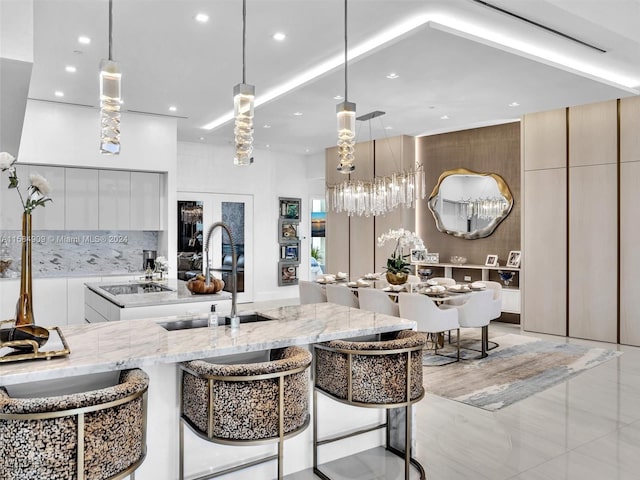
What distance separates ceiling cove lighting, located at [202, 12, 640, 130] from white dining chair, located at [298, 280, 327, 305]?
7.95 feet

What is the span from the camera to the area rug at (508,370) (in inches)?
165

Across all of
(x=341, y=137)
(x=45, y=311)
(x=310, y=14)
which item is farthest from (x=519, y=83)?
(x=45, y=311)

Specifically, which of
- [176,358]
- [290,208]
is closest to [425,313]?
[176,358]

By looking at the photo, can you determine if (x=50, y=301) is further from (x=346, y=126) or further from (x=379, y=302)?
(x=346, y=126)

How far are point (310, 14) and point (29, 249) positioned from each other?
2.62m

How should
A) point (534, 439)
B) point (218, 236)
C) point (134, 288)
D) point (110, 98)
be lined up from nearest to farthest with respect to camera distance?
point (110, 98)
point (534, 439)
point (134, 288)
point (218, 236)

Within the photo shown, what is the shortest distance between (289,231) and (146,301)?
6455 millimetres

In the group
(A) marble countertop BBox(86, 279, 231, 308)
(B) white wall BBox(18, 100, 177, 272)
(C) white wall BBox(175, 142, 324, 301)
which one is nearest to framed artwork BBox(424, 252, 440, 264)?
(C) white wall BBox(175, 142, 324, 301)

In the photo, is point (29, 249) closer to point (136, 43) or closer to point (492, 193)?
point (136, 43)

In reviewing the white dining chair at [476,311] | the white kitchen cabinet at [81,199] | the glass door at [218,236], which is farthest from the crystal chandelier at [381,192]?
the white kitchen cabinet at [81,199]

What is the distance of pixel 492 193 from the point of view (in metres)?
7.67

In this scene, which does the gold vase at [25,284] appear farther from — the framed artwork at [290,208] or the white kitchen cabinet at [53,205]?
Result: the framed artwork at [290,208]

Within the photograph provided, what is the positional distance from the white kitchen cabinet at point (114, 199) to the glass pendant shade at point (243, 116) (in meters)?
4.31

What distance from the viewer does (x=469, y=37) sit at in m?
3.95
